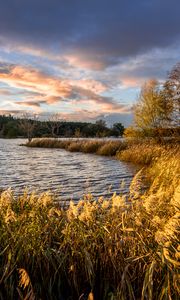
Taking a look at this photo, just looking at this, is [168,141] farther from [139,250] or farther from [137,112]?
[139,250]

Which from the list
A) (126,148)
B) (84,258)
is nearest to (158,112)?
(126,148)

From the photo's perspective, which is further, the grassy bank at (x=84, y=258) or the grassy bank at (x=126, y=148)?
the grassy bank at (x=126, y=148)

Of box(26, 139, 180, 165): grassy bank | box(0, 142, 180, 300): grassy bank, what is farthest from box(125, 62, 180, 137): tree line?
box(0, 142, 180, 300): grassy bank

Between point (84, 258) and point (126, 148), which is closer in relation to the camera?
point (84, 258)

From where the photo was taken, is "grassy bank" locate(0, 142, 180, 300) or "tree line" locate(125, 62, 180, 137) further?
"tree line" locate(125, 62, 180, 137)

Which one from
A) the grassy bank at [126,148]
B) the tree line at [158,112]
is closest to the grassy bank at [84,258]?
the grassy bank at [126,148]

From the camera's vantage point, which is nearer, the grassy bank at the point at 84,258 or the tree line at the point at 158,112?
the grassy bank at the point at 84,258

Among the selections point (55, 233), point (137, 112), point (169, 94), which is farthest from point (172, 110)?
point (55, 233)

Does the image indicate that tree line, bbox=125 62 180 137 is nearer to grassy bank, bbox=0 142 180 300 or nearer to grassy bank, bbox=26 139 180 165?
grassy bank, bbox=26 139 180 165

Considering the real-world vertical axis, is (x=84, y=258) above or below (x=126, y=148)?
above

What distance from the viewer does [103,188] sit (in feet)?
46.7

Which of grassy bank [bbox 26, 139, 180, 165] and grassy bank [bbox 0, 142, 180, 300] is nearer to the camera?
grassy bank [bbox 0, 142, 180, 300]

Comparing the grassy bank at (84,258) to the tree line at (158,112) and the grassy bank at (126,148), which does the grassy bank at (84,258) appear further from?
the tree line at (158,112)

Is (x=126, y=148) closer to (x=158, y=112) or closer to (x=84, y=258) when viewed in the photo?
(x=158, y=112)
